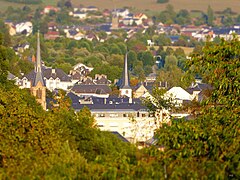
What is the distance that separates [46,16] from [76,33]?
116 feet

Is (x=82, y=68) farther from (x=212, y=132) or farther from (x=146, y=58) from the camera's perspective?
(x=212, y=132)

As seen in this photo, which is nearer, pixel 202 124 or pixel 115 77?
pixel 202 124

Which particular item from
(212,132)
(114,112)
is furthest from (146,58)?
(212,132)

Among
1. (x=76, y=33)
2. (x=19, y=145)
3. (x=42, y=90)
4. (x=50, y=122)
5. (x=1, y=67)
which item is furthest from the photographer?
(x=76, y=33)

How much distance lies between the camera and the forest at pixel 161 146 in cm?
1592

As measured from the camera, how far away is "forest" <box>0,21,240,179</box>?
52.2ft

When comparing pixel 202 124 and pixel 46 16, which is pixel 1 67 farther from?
pixel 46 16

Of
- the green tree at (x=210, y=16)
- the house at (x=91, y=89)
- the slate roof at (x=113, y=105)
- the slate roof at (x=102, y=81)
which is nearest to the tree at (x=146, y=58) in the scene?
the slate roof at (x=102, y=81)

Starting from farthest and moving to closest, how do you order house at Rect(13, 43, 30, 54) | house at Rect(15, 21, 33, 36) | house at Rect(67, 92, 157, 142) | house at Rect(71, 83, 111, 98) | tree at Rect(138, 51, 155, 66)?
1. house at Rect(15, 21, 33, 36)
2. house at Rect(13, 43, 30, 54)
3. tree at Rect(138, 51, 155, 66)
4. house at Rect(71, 83, 111, 98)
5. house at Rect(67, 92, 157, 142)

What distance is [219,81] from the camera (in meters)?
20.1

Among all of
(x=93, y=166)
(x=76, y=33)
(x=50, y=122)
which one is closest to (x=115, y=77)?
(x=50, y=122)

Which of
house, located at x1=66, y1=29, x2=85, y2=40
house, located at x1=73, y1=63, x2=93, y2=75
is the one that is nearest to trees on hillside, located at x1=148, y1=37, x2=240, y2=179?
house, located at x1=73, y1=63, x2=93, y2=75

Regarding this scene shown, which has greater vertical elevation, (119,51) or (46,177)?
(46,177)

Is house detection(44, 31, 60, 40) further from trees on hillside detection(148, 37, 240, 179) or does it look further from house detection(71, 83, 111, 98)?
trees on hillside detection(148, 37, 240, 179)
